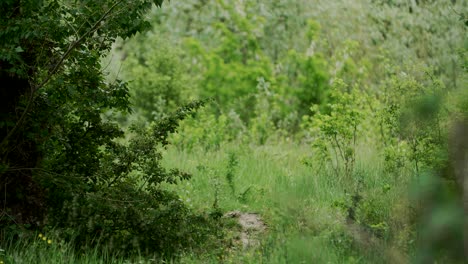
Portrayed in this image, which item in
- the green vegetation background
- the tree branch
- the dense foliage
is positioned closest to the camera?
the green vegetation background

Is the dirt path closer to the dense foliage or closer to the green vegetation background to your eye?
the green vegetation background

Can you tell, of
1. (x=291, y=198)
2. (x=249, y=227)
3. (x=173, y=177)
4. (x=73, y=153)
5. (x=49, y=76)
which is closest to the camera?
(x=291, y=198)

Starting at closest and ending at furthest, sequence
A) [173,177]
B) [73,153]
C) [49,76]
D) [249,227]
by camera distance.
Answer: [49,76] < [73,153] < [249,227] < [173,177]

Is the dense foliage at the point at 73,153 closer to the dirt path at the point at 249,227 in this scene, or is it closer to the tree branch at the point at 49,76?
the tree branch at the point at 49,76

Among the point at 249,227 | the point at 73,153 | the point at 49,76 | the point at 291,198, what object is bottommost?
the point at 291,198

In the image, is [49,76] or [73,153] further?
[73,153]

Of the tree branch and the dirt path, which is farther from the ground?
the tree branch

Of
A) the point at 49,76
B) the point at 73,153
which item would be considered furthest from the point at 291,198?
the point at 73,153

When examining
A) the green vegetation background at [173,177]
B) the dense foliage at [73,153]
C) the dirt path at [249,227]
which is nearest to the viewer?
the green vegetation background at [173,177]

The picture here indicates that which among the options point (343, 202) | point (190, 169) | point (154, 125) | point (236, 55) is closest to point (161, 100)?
point (236, 55)

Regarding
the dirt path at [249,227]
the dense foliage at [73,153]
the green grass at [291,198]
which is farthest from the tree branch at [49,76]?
the dirt path at [249,227]

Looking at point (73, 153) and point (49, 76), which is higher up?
point (49, 76)

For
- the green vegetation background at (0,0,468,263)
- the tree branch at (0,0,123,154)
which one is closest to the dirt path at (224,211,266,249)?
the green vegetation background at (0,0,468,263)

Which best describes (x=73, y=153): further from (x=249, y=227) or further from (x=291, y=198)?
(x=291, y=198)
